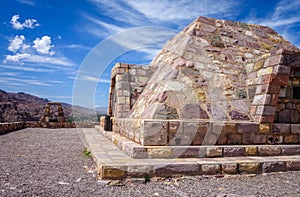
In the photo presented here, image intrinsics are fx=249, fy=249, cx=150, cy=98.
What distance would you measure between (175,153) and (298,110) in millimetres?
3006

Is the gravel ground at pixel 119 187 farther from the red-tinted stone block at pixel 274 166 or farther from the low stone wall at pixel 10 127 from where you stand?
the low stone wall at pixel 10 127

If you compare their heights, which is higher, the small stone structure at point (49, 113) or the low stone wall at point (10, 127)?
the small stone structure at point (49, 113)

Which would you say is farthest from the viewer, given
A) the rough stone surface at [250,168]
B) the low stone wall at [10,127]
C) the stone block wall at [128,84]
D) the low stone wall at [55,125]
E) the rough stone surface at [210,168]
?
the low stone wall at [55,125]

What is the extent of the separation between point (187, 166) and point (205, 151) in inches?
24.6

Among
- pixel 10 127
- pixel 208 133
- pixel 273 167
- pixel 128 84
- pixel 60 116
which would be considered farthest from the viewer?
pixel 60 116

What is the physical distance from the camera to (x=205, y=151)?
421 centimetres

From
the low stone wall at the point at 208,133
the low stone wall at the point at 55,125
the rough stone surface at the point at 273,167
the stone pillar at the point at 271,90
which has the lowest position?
the rough stone surface at the point at 273,167

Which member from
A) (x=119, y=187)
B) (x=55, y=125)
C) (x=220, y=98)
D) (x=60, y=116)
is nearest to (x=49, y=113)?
(x=60, y=116)

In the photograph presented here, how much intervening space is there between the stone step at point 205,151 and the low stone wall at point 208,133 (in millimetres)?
124

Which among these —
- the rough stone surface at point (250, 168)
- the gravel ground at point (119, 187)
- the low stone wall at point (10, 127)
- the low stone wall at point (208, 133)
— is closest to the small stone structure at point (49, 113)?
the low stone wall at point (10, 127)

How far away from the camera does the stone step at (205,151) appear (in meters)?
3.97

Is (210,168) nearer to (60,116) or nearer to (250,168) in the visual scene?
(250,168)

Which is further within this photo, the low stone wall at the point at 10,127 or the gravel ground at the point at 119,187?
the low stone wall at the point at 10,127

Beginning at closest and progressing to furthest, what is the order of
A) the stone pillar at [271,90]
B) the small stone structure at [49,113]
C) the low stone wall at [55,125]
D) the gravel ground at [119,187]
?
the gravel ground at [119,187] < the stone pillar at [271,90] < the low stone wall at [55,125] < the small stone structure at [49,113]
